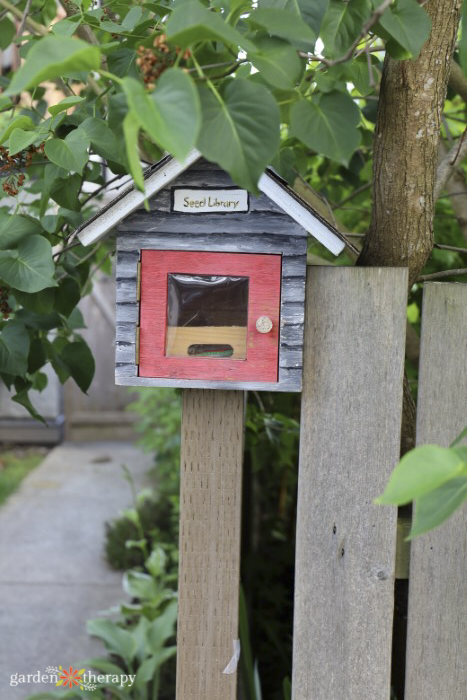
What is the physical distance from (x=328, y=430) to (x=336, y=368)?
0.11 m

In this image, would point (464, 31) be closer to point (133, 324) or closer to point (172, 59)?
point (172, 59)

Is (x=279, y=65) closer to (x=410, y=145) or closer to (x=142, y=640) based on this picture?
(x=410, y=145)

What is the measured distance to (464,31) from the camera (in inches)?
36.4

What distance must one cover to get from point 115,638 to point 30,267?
1801mm

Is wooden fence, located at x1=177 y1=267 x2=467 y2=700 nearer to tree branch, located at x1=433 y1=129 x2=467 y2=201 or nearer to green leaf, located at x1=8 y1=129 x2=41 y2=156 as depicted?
tree branch, located at x1=433 y1=129 x2=467 y2=201

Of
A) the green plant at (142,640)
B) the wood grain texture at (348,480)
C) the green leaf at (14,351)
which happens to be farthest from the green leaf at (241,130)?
the green plant at (142,640)

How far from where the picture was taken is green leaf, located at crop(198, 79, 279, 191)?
79cm

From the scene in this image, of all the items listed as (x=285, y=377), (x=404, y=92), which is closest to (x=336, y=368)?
(x=285, y=377)

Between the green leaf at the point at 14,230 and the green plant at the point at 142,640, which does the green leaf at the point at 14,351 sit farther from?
the green plant at the point at 142,640

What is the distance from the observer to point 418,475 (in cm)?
68

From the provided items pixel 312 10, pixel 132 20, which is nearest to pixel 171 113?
pixel 312 10

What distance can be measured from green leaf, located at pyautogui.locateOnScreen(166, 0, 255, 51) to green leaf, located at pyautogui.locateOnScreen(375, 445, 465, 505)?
0.46m

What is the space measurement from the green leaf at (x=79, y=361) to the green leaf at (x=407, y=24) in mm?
874

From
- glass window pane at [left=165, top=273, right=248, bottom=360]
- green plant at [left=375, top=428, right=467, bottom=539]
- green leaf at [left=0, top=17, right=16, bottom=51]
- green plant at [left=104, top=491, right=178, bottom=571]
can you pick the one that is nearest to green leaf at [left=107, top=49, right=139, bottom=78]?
glass window pane at [left=165, top=273, right=248, bottom=360]
